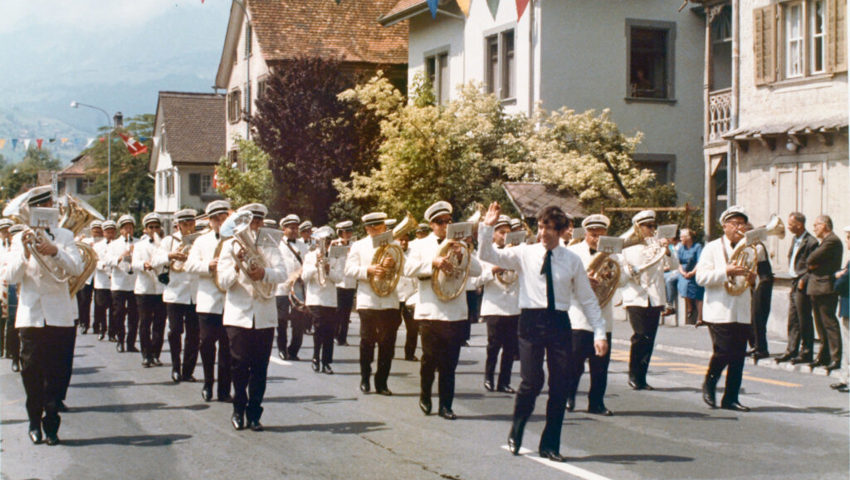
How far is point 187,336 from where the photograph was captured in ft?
43.1

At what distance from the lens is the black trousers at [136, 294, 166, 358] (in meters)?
15.0

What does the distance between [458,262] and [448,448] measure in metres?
2.25

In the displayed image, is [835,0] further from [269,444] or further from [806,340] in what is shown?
[269,444]

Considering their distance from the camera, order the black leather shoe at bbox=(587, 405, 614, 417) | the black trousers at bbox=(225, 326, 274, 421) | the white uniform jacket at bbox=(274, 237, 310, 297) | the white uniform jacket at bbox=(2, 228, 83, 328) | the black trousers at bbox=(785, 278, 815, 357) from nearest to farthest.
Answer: the white uniform jacket at bbox=(2, 228, 83, 328)
the black trousers at bbox=(225, 326, 274, 421)
the black leather shoe at bbox=(587, 405, 614, 417)
the black trousers at bbox=(785, 278, 815, 357)
the white uniform jacket at bbox=(274, 237, 310, 297)

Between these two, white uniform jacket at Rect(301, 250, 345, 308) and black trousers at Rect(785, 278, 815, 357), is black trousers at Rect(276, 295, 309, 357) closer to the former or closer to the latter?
white uniform jacket at Rect(301, 250, 345, 308)

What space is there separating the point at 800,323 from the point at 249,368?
8536mm

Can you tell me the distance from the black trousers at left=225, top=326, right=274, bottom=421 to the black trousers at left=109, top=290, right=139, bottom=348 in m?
6.89

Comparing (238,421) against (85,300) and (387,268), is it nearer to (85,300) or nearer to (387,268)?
(387,268)

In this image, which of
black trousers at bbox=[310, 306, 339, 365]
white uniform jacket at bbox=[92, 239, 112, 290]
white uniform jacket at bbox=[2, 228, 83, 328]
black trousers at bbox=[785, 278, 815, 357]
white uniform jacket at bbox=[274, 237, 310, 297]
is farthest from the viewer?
white uniform jacket at bbox=[92, 239, 112, 290]

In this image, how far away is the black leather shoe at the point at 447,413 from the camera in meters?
10.5

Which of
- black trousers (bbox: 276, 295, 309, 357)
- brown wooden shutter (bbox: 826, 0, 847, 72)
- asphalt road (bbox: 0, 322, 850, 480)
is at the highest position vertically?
brown wooden shutter (bbox: 826, 0, 847, 72)

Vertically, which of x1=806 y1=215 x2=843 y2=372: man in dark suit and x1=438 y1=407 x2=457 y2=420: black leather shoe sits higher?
x1=806 y1=215 x2=843 y2=372: man in dark suit

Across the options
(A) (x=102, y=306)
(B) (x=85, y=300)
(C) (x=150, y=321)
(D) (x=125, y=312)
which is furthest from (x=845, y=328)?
(B) (x=85, y=300)

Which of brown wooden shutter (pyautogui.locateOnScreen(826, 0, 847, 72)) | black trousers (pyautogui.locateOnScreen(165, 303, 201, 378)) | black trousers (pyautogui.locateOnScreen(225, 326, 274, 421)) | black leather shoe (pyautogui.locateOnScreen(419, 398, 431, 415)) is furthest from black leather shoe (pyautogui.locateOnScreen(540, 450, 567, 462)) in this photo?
brown wooden shutter (pyautogui.locateOnScreen(826, 0, 847, 72))
